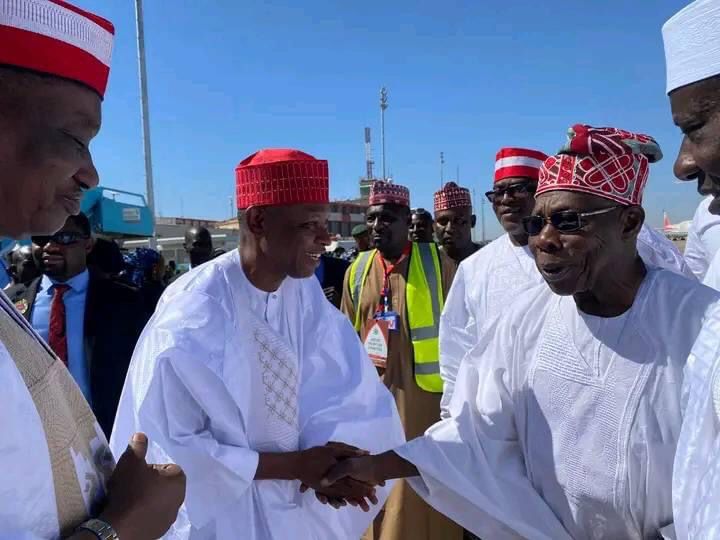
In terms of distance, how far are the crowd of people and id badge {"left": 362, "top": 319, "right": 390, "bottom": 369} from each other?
156 centimetres

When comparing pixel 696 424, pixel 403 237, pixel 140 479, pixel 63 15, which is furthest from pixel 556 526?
pixel 403 237

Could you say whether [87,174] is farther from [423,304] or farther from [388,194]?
[388,194]

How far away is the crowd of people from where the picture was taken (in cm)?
97

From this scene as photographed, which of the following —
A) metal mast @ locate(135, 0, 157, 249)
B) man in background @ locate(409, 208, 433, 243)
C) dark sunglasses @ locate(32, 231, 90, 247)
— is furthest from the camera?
metal mast @ locate(135, 0, 157, 249)

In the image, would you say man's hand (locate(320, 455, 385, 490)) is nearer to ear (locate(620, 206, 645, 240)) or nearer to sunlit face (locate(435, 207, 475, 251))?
ear (locate(620, 206, 645, 240))

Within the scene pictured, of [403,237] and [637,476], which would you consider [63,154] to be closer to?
[637,476]

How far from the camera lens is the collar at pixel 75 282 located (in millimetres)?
3314

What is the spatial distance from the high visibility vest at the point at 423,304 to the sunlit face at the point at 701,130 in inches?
111

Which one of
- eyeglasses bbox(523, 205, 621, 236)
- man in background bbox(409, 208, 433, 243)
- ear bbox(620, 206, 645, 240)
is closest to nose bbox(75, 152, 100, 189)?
eyeglasses bbox(523, 205, 621, 236)

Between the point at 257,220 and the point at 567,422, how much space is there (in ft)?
4.97

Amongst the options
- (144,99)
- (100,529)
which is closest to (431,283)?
(100,529)

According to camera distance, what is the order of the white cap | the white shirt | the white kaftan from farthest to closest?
the white shirt
the white cap
the white kaftan

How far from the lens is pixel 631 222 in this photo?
1911 millimetres

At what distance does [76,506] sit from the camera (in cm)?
94
